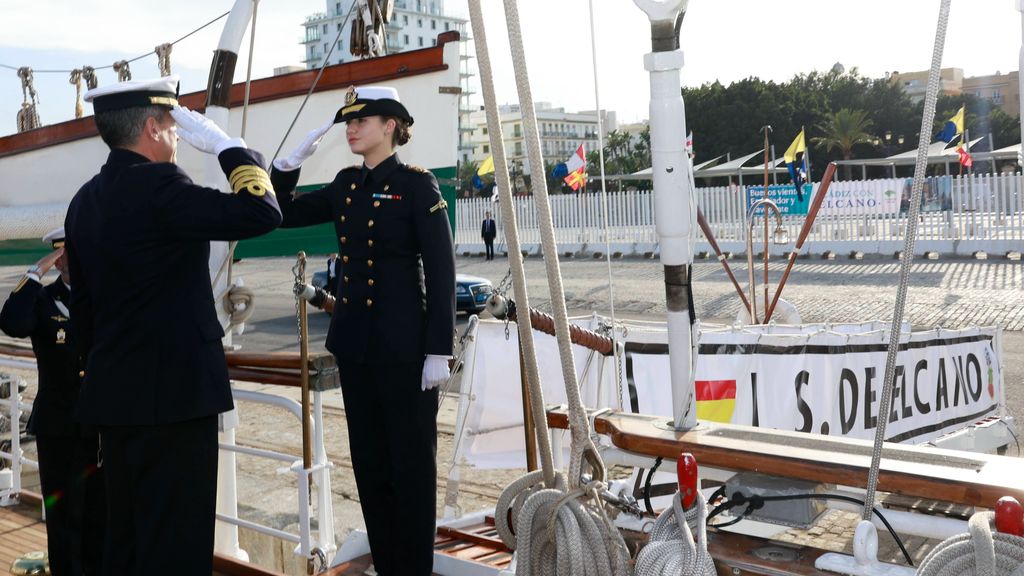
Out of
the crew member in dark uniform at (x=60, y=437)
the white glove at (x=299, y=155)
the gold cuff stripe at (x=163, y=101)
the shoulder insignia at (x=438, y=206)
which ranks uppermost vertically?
the gold cuff stripe at (x=163, y=101)

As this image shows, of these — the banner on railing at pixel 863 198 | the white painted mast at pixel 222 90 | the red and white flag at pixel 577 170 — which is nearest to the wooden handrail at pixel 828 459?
the white painted mast at pixel 222 90

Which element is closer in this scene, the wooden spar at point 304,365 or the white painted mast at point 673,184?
the white painted mast at point 673,184

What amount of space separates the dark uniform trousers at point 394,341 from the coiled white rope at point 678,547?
1.03 m

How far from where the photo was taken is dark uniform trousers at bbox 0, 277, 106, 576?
3400 millimetres

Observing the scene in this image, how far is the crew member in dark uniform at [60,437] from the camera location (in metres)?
3.40

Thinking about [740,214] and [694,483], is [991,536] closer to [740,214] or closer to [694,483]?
[694,483]

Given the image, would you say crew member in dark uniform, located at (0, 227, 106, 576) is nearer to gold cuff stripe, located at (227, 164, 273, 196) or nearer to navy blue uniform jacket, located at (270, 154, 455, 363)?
navy blue uniform jacket, located at (270, 154, 455, 363)

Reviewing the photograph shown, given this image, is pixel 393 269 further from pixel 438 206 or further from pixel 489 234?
pixel 489 234

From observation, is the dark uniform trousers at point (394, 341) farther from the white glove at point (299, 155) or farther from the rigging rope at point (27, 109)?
the rigging rope at point (27, 109)

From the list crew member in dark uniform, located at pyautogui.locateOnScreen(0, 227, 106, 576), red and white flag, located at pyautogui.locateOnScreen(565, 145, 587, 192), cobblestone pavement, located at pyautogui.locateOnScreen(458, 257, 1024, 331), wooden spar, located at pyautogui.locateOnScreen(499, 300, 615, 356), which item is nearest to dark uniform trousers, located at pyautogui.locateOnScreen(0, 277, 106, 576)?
crew member in dark uniform, located at pyautogui.locateOnScreen(0, 227, 106, 576)

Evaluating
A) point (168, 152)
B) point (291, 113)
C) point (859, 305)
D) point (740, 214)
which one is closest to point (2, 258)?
point (291, 113)

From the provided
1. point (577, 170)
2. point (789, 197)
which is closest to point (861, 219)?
point (789, 197)

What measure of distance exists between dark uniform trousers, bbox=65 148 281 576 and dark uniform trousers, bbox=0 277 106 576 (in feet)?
3.17

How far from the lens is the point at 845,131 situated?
174ft
